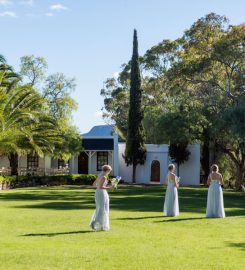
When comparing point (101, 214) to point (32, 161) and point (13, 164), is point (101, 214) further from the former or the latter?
point (32, 161)

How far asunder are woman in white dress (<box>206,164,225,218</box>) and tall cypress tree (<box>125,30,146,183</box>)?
28.8 m

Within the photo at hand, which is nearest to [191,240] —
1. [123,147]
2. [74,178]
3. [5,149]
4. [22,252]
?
[22,252]

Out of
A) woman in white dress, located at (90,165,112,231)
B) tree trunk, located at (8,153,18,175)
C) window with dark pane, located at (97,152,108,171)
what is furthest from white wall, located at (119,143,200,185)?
woman in white dress, located at (90,165,112,231)

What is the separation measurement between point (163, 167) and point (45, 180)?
35.9 ft

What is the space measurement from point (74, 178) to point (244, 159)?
1353 centimetres

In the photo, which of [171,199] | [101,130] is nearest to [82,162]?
[101,130]

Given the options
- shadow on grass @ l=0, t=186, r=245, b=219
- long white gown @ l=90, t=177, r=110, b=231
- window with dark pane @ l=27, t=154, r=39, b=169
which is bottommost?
shadow on grass @ l=0, t=186, r=245, b=219

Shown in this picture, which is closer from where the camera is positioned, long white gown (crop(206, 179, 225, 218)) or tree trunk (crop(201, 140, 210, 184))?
long white gown (crop(206, 179, 225, 218))

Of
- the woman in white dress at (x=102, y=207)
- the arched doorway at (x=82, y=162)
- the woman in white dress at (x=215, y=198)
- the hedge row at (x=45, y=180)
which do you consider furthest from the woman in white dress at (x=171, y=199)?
the arched doorway at (x=82, y=162)

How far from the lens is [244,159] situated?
127 ft

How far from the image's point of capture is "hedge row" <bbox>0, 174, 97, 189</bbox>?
1484 inches

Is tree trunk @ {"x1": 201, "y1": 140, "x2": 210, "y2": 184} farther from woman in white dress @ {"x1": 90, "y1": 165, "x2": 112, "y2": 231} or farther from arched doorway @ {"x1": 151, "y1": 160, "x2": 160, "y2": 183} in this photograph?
woman in white dress @ {"x1": 90, "y1": 165, "x2": 112, "y2": 231}

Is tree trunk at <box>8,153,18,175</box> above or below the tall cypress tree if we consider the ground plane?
below

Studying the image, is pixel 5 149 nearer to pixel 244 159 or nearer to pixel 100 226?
pixel 244 159
